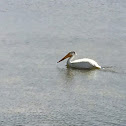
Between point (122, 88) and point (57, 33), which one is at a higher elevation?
point (57, 33)

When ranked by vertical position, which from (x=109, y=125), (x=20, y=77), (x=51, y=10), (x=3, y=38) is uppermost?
(x=51, y=10)

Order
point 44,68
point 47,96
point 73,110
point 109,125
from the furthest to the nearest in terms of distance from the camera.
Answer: point 44,68
point 47,96
point 73,110
point 109,125

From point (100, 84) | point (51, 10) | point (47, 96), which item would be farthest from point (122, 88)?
point (51, 10)

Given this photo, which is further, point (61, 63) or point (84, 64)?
point (61, 63)

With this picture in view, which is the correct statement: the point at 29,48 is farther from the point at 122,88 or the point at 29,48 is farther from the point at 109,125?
the point at 109,125

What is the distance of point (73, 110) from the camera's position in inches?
323

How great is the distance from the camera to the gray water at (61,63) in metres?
8.08

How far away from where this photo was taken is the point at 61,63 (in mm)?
10820

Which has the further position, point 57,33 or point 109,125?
point 57,33

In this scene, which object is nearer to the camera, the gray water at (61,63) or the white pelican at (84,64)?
the gray water at (61,63)

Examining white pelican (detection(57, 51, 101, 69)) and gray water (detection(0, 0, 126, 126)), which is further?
white pelican (detection(57, 51, 101, 69))

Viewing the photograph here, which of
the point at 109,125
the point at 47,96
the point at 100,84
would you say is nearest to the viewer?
the point at 109,125

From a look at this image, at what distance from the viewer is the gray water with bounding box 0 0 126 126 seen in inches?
318

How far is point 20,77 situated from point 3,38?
276cm
